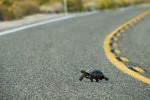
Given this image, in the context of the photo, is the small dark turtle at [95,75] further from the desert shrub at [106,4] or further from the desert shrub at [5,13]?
the desert shrub at [106,4]

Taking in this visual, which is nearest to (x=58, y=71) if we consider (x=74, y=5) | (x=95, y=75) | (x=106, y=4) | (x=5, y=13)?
(x=95, y=75)

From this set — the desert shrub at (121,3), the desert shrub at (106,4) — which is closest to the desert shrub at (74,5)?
the desert shrub at (106,4)

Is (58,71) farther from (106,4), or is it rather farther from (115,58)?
(106,4)

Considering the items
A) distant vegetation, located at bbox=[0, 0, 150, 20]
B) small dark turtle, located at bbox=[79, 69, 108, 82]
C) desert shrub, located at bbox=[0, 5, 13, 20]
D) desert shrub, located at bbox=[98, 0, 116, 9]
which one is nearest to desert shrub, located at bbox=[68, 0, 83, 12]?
distant vegetation, located at bbox=[0, 0, 150, 20]

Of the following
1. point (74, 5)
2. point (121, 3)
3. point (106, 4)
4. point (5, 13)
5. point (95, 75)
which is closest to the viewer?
point (95, 75)

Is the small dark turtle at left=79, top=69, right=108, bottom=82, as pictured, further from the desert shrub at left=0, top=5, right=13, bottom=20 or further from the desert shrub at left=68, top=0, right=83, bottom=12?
the desert shrub at left=68, top=0, right=83, bottom=12

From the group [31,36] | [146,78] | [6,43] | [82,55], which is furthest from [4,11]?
[146,78]

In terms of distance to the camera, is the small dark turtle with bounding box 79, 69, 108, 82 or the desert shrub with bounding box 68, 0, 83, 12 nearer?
the small dark turtle with bounding box 79, 69, 108, 82
